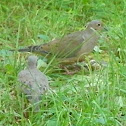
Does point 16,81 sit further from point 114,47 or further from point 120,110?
point 114,47

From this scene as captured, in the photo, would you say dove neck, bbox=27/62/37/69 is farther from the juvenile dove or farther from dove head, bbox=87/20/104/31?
dove head, bbox=87/20/104/31

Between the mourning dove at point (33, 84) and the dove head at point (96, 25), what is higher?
the dove head at point (96, 25)

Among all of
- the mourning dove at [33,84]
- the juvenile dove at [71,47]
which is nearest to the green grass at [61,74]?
the mourning dove at [33,84]

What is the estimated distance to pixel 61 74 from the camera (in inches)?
257

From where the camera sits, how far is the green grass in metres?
5.16

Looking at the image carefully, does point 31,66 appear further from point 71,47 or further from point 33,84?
point 71,47

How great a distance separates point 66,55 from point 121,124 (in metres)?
1.70

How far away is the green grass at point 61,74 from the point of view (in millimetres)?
5160

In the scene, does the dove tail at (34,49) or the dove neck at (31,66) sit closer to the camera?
the dove neck at (31,66)

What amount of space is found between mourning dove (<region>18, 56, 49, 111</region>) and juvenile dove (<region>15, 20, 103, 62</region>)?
107 cm

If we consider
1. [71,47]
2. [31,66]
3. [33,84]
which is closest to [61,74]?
[71,47]

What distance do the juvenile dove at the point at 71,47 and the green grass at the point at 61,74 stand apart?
21 centimetres

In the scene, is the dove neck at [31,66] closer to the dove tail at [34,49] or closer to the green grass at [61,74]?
the green grass at [61,74]

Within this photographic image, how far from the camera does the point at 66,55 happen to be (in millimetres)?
6672
